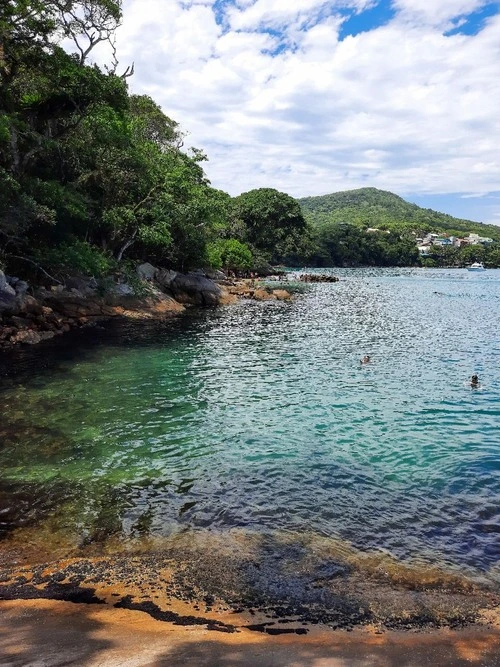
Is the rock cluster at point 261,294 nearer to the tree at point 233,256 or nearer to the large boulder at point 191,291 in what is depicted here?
the large boulder at point 191,291

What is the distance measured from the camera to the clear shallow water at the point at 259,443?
8.23 metres

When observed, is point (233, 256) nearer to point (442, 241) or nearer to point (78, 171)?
point (78, 171)

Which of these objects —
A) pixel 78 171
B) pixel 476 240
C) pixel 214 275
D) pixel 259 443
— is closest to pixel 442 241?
pixel 476 240

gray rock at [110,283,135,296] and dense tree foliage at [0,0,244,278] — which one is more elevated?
dense tree foliage at [0,0,244,278]

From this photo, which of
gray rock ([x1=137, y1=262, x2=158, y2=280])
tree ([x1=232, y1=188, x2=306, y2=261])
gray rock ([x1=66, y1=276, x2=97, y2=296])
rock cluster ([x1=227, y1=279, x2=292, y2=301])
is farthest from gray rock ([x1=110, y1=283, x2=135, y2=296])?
tree ([x1=232, y1=188, x2=306, y2=261])

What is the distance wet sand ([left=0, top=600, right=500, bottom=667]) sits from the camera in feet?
13.7

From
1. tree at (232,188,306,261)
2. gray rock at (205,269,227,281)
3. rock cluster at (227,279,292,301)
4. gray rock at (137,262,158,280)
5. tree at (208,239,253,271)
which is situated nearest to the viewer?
gray rock at (137,262,158,280)

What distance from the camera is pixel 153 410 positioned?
14328mm

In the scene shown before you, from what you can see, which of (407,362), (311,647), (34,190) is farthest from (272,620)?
(34,190)

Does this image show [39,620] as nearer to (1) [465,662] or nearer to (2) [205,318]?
(1) [465,662]

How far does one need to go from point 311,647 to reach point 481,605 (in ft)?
9.07

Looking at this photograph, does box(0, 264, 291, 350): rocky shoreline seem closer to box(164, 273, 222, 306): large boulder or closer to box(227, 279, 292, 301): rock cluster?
box(164, 273, 222, 306): large boulder

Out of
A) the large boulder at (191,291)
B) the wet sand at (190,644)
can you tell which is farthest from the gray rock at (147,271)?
the wet sand at (190,644)

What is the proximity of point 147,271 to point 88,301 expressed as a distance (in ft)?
30.5
